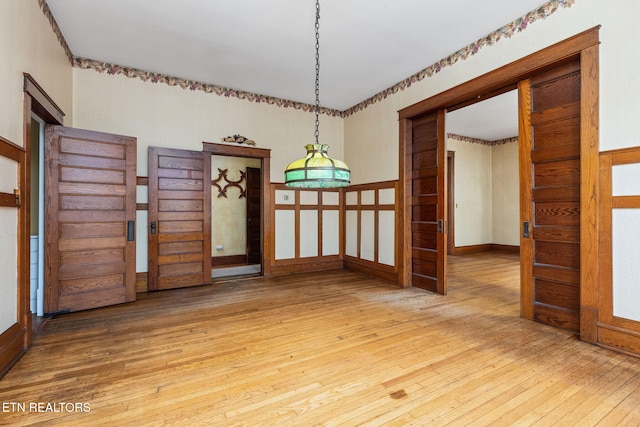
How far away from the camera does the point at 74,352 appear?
2385 mm

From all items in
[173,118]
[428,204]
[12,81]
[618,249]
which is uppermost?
[173,118]

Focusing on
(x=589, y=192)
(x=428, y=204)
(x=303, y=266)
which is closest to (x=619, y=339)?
(x=589, y=192)

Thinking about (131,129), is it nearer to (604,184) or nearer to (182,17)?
(182,17)

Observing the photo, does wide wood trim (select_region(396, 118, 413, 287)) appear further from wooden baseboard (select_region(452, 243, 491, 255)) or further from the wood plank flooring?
wooden baseboard (select_region(452, 243, 491, 255))

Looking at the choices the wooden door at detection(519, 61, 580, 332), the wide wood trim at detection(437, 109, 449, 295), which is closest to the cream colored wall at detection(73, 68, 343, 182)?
the wide wood trim at detection(437, 109, 449, 295)

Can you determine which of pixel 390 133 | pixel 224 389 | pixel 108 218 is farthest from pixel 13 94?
pixel 390 133

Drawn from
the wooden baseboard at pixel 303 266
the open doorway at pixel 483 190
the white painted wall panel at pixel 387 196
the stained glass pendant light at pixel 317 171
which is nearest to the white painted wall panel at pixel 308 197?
the wooden baseboard at pixel 303 266

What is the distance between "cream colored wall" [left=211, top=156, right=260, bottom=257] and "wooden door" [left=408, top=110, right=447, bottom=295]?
12.0 ft

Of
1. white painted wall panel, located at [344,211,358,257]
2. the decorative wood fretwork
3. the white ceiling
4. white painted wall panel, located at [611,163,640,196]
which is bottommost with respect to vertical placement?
white painted wall panel, located at [344,211,358,257]

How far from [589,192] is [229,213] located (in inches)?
228

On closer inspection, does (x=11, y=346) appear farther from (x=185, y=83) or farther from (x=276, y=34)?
(x=185, y=83)

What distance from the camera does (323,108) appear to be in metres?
5.77

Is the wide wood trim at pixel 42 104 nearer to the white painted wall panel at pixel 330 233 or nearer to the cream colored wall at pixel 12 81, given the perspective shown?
the cream colored wall at pixel 12 81

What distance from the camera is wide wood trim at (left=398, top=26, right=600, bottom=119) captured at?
2.60 meters
